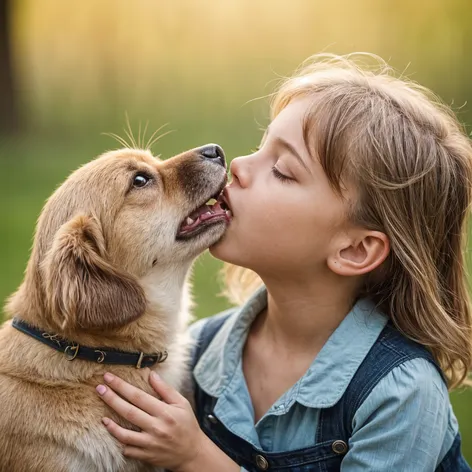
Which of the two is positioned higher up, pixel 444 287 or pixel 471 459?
pixel 444 287

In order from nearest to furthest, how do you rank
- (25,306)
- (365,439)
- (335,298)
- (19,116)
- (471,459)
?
(365,439)
(25,306)
(335,298)
(471,459)
(19,116)

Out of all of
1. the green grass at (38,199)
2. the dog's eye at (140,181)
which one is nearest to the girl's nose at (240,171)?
the dog's eye at (140,181)

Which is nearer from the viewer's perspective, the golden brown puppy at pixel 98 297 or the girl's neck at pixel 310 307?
the golden brown puppy at pixel 98 297

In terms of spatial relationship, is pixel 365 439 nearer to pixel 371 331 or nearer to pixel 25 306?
pixel 371 331

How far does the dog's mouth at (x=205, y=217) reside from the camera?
125 inches

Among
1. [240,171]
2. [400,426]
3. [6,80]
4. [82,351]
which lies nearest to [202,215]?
[240,171]

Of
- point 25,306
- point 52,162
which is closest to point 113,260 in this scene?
point 25,306

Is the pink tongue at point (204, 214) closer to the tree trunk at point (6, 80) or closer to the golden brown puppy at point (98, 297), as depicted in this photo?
the golden brown puppy at point (98, 297)

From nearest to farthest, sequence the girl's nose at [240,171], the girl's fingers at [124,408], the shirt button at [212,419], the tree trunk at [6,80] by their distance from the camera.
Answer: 1. the girl's fingers at [124,408]
2. the girl's nose at [240,171]
3. the shirt button at [212,419]
4. the tree trunk at [6,80]

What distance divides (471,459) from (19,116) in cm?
967

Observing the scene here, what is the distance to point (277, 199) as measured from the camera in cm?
304

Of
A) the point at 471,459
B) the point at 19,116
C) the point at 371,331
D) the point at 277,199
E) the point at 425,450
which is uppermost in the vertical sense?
the point at 277,199

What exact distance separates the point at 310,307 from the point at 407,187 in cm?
65

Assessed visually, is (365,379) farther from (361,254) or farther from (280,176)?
(280,176)
